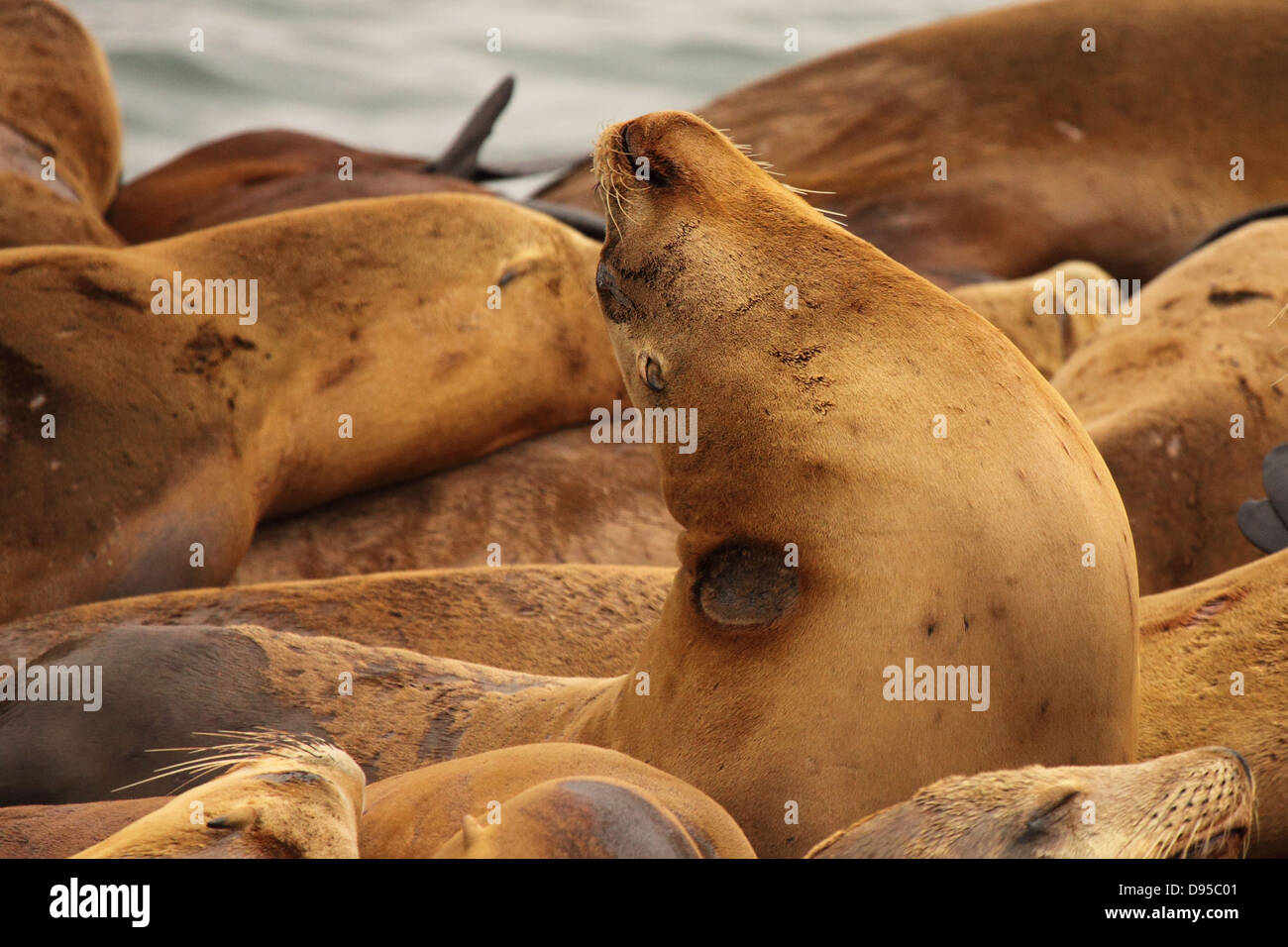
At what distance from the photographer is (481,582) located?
328 cm

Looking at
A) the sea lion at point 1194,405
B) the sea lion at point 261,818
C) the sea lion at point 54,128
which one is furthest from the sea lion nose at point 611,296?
the sea lion at point 54,128

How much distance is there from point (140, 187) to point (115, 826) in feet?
14.2

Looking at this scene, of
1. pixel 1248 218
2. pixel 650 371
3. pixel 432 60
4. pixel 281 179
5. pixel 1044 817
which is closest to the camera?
pixel 1044 817

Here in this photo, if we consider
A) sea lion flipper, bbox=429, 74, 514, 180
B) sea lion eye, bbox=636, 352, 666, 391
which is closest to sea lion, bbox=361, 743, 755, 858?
sea lion eye, bbox=636, 352, 666, 391

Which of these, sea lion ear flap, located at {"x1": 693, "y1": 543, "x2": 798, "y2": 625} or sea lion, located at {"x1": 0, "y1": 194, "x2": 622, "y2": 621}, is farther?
sea lion, located at {"x1": 0, "y1": 194, "x2": 622, "y2": 621}

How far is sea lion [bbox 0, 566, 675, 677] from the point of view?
3.10 m

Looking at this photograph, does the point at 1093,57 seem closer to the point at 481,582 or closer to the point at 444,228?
the point at 444,228

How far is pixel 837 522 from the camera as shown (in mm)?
2152

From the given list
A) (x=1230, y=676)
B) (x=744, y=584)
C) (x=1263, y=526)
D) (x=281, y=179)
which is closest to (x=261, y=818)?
(x=744, y=584)

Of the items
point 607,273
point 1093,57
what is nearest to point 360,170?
point 1093,57

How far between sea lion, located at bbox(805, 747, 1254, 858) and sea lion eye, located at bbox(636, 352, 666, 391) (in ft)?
2.34

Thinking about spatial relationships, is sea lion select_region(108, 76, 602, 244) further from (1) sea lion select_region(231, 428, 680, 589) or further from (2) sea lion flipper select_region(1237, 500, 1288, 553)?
(2) sea lion flipper select_region(1237, 500, 1288, 553)

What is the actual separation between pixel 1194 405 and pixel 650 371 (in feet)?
5.94

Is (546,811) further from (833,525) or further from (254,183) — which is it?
(254,183)
